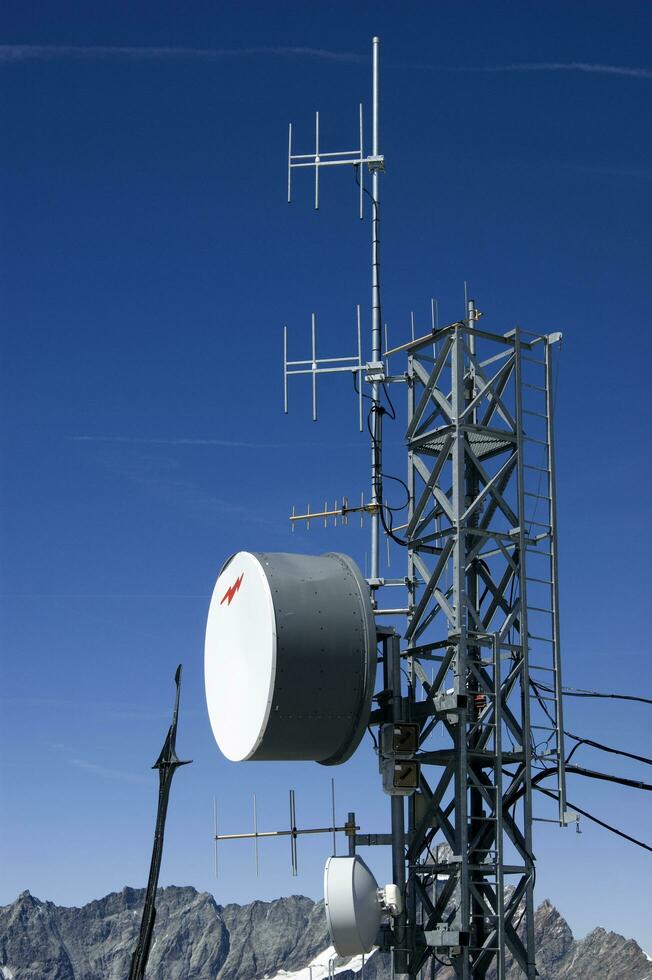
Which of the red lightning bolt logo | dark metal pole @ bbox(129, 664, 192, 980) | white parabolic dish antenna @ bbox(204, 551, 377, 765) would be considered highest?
the red lightning bolt logo

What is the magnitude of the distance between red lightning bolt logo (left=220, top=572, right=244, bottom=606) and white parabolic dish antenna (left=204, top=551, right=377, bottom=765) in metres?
0.13

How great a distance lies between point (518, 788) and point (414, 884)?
8.44 feet

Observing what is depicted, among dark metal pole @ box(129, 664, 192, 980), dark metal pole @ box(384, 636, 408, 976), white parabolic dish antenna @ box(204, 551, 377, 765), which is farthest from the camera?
dark metal pole @ box(129, 664, 192, 980)

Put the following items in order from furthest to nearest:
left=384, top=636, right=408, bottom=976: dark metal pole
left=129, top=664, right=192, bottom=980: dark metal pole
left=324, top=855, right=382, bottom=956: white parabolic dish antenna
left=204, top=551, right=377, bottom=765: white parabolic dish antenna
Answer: left=129, top=664, right=192, bottom=980: dark metal pole → left=384, top=636, right=408, bottom=976: dark metal pole → left=324, top=855, right=382, bottom=956: white parabolic dish antenna → left=204, top=551, right=377, bottom=765: white parabolic dish antenna

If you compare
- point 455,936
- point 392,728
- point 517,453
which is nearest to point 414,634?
point 392,728

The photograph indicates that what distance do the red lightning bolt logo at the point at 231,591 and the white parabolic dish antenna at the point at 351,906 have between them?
16.7 feet

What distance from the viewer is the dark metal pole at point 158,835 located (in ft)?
111

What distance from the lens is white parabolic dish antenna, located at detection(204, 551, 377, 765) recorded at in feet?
77.7

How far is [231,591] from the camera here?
83.8 feet

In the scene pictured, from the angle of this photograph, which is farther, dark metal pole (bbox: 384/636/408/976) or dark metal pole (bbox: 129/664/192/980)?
dark metal pole (bbox: 129/664/192/980)

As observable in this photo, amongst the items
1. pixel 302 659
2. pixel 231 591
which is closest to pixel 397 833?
pixel 302 659

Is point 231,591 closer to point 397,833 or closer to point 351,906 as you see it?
point 397,833

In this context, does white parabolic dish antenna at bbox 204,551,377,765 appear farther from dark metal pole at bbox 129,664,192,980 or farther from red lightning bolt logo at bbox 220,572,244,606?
dark metal pole at bbox 129,664,192,980

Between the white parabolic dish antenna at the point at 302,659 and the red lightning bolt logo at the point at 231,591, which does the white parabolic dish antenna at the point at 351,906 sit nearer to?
the white parabolic dish antenna at the point at 302,659
